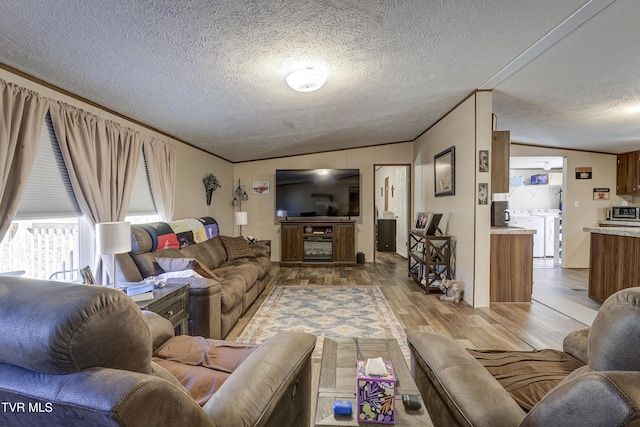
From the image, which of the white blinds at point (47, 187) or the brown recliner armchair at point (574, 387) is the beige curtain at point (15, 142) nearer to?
the white blinds at point (47, 187)

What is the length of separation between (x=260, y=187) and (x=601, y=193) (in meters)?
6.73

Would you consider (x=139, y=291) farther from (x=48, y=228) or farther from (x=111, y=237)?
(x=48, y=228)

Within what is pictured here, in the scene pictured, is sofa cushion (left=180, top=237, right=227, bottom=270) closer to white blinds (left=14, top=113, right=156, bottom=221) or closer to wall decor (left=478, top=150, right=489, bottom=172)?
white blinds (left=14, top=113, right=156, bottom=221)

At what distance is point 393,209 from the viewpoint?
8141 mm

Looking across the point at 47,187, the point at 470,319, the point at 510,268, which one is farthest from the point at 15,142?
the point at 510,268

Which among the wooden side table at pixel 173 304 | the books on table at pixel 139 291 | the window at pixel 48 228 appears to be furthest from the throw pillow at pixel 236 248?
the books on table at pixel 139 291

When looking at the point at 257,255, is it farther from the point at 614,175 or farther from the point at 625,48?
the point at 614,175

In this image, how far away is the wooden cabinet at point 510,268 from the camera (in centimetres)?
371

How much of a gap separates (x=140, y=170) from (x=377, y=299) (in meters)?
3.29

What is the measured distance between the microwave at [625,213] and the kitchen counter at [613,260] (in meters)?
2.49

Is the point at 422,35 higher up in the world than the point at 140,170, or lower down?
higher up

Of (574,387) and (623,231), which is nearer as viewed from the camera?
(574,387)

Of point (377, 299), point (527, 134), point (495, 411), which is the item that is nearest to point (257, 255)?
point (377, 299)

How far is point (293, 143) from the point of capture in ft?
17.7
